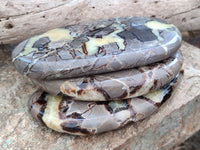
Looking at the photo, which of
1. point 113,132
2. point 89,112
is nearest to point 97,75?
point 89,112

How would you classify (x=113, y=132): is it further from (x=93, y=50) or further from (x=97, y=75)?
(x=93, y=50)

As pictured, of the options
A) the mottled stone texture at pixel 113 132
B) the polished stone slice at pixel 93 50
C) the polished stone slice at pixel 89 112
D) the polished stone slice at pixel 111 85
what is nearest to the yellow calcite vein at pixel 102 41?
the polished stone slice at pixel 93 50

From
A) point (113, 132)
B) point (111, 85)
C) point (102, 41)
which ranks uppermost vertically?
point (102, 41)

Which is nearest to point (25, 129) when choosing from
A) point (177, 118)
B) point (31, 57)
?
point (31, 57)

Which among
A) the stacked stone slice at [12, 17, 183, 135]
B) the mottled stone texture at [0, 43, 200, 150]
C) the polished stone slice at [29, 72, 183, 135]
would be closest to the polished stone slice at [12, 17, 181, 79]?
the stacked stone slice at [12, 17, 183, 135]

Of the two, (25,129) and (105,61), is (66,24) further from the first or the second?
(25,129)

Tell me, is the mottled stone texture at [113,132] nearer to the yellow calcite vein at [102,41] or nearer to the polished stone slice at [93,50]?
the polished stone slice at [93,50]

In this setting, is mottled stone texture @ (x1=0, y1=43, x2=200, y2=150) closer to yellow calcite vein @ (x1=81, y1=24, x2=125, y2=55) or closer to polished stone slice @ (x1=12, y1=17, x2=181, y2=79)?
polished stone slice @ (x1=12, y1=17, x2=181, y2=79)
